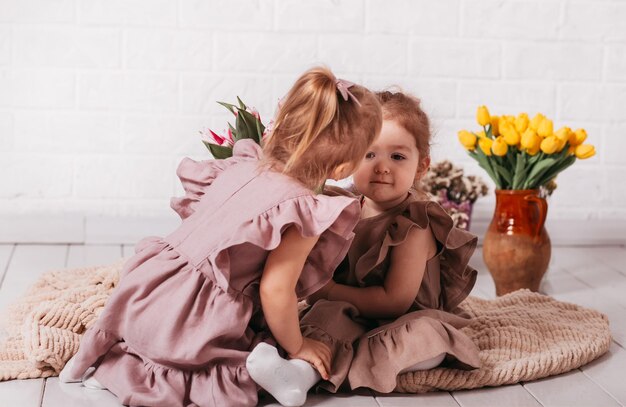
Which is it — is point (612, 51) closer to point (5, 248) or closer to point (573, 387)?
point (573, 387)

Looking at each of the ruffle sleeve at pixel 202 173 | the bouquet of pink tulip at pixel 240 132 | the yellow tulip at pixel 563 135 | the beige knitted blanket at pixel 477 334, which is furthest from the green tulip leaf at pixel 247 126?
the yellow tulip at pixel 563 135

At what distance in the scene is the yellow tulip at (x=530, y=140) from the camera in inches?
97.3

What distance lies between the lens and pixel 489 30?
10.4 feet

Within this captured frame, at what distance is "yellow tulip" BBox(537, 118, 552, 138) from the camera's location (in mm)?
2479

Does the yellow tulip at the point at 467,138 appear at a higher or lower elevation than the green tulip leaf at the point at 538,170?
higher

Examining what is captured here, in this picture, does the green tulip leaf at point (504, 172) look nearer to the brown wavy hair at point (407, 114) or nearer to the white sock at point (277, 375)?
the brown wavy hair at point (407, 114)

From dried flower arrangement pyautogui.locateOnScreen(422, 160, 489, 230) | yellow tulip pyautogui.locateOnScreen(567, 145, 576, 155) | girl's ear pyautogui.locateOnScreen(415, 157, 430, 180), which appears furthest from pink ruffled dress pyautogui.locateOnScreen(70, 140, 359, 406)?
dried flower arrangement pyautogui.locateOnScreen(422, 160, 489, 230)

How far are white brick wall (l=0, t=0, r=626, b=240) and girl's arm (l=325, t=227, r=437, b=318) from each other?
46.9 inches

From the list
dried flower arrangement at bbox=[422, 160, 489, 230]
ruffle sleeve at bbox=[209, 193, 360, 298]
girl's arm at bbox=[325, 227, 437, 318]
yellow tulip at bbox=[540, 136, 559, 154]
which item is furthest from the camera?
dried flower arrangement at bbox=[422, 160, 489, 230]

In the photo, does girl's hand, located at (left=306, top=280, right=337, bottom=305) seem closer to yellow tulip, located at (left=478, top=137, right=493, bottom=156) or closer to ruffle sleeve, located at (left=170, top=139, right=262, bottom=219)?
ruffle sleeve, located at (left=170, top=139, right=262, bottom=219)

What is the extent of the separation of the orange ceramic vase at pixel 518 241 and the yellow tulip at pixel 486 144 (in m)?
0.11

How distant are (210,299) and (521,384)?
66 cm

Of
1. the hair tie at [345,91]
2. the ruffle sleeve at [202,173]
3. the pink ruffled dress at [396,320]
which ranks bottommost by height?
the pink ruffled dress at [396,320]

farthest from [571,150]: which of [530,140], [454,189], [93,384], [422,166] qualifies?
[93,384]
